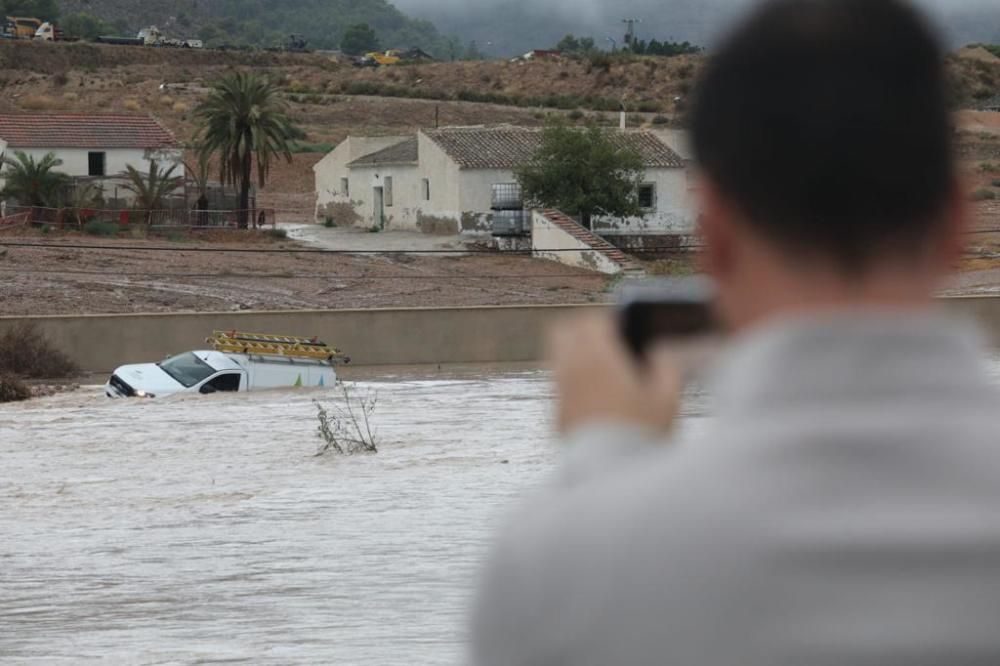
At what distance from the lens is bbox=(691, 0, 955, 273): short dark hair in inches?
59.9

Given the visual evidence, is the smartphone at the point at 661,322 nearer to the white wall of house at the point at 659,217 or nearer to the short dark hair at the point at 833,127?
the short dark hair at the point at 833,127

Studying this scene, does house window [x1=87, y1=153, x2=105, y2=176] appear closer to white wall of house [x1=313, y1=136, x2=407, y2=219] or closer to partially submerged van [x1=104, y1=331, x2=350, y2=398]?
white wall of house [x1=313, y1=136, x2=407, y2=219]

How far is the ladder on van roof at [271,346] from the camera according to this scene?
109 ft

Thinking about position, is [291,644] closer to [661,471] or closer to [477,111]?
[661,471]

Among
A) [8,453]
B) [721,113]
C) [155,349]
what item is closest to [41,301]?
[155,349]

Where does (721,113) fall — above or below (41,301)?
above

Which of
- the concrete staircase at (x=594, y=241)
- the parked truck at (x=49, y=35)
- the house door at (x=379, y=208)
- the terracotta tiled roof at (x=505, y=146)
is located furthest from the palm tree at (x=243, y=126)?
the parked truck at (x=49, y=35)

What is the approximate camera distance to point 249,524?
18.3m

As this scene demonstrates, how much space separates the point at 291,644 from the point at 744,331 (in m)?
10.5

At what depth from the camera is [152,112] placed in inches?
4267

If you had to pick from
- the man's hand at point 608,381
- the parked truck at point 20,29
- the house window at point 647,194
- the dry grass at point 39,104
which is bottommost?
the house window at point 647,194

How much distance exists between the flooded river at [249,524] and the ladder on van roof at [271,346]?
36.8 inches

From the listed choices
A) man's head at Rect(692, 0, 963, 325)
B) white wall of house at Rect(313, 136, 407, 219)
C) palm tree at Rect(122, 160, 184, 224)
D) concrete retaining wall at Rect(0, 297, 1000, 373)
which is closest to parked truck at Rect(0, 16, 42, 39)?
white wall of house at Rect(313, 136, 407, 219)

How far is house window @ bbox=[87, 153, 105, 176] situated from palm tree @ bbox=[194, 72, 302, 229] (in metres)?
3.87
